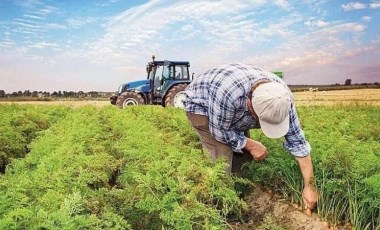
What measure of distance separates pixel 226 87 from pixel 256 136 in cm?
259

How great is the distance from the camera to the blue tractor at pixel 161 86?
21.7 metres

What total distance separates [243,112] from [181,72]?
17.0 m

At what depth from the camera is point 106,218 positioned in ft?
13.2

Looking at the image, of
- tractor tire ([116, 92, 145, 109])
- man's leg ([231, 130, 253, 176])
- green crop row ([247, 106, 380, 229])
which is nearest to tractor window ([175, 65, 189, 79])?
tractor tire ([116, 92, 145, 109])

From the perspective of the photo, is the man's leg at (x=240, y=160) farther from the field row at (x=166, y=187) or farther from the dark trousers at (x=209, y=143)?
the dark trousers at (x=209, y=143)

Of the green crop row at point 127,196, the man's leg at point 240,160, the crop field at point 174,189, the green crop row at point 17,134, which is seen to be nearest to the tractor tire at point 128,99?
the green crop row at point 17,134

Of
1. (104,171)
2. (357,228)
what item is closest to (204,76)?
(104,171)

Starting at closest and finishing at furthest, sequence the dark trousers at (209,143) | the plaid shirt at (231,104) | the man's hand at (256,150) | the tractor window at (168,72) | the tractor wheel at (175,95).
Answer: the plaid shirt at (231,104) < the man's hand at (256,150) < the dark trousers at (209,143) < the tractor wheel at (175,95) < the tractor window at (168,72)

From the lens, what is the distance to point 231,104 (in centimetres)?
539

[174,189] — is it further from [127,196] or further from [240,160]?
[240,160]

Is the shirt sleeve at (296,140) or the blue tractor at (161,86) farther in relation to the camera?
the blue tractor at (161,86)

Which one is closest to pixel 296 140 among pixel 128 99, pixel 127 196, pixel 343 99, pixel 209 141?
pixel 209 141

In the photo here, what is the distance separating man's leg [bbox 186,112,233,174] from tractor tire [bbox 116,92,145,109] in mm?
17378

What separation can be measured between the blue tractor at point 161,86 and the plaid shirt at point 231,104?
15049mm
